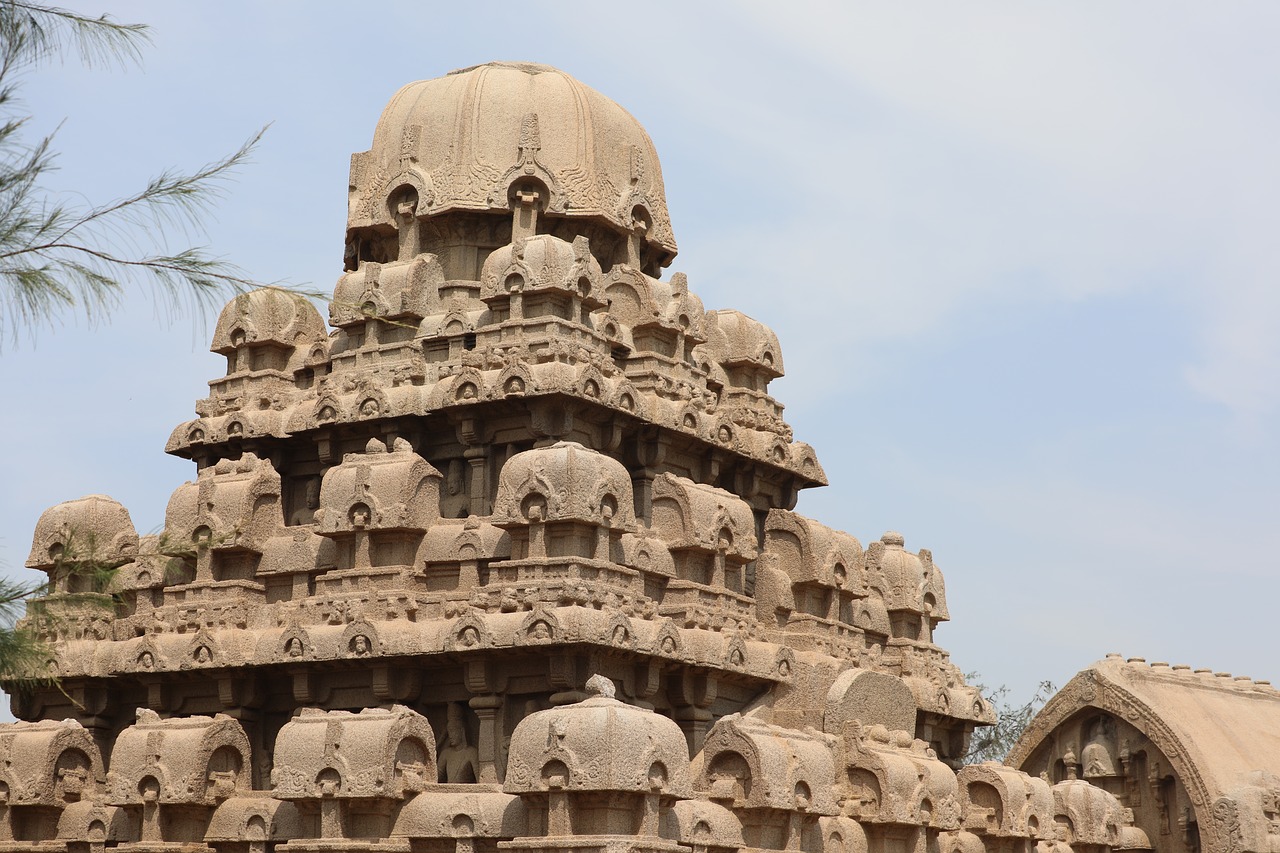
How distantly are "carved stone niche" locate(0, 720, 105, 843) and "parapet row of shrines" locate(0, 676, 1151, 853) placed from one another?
3 cm

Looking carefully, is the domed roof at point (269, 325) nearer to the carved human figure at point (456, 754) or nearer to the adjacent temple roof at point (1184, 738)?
the carved human figure at point (456, 754)

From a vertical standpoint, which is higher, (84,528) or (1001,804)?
(84,528)

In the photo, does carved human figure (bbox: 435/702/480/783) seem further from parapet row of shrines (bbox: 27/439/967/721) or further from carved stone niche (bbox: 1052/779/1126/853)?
carved stone niche (bbox: 1052/779/1126/853)

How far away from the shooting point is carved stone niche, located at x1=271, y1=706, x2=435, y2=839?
78.4 ft

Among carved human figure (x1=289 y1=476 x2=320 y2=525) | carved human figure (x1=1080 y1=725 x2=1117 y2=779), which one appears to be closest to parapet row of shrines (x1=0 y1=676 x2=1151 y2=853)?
carved human figure (x1=289 y1=476 x2=320 y2=525)

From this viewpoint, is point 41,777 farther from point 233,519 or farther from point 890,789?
point 890,789

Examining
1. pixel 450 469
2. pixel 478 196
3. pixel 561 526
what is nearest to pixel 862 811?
pixel 561 526

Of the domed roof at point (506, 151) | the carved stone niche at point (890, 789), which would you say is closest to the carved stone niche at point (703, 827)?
the carved stone niche at point (890, 789)

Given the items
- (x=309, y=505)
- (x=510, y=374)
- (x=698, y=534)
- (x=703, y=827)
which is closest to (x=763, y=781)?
(x=703, y=827)

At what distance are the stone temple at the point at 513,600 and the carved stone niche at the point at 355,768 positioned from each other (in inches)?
1.8

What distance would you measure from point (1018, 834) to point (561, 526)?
963 centimetres

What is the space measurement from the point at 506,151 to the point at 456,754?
1012 centimetres

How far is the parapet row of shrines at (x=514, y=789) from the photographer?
22.4 metres

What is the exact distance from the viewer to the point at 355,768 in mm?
23953
